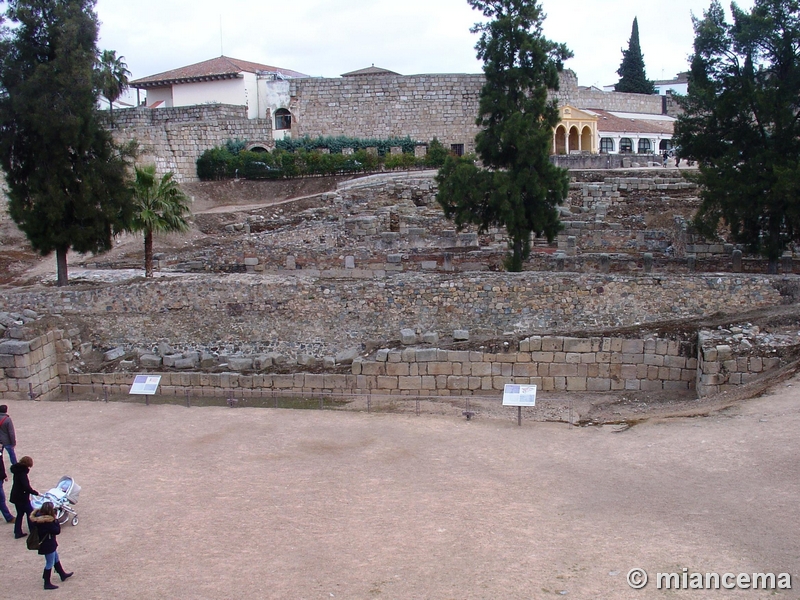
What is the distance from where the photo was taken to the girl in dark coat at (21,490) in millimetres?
8383

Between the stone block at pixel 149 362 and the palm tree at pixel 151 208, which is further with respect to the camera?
the palm tree at pixel 151 208

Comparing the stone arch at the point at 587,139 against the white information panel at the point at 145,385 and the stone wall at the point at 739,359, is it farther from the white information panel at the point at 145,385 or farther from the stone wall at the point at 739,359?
the white information panel at the point at 145,385

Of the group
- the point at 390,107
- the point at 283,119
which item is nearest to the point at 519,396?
the point at 390,107

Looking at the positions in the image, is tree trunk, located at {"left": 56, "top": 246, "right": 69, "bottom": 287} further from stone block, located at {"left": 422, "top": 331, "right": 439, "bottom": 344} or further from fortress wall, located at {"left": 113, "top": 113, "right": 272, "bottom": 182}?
fortress wall, located at {"left": 113, "top": 113, "right": 272, "bottom": 182}

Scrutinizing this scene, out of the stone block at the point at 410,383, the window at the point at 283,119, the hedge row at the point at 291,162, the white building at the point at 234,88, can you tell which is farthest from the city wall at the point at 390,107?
the stone block at the point at 410,383

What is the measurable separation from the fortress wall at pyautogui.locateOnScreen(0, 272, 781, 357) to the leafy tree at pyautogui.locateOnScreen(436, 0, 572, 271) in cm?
294

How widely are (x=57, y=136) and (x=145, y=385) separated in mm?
7370

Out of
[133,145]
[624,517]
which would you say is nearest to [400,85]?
[133,145]

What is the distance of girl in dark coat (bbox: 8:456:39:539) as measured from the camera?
838 centimetres

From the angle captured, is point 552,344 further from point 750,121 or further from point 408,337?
point 750,121

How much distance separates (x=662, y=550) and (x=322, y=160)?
28.4 m

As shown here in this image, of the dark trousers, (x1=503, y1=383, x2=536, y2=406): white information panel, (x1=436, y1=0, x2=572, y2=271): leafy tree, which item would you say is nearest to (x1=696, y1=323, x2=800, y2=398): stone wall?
(x1=503, y1=383, x2=536, y2=406): white information panel

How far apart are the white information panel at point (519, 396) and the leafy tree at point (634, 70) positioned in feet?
181

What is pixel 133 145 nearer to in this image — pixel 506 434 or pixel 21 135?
pixel 21 135
